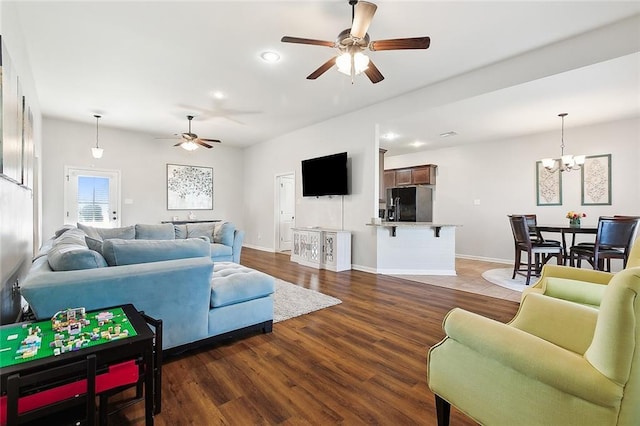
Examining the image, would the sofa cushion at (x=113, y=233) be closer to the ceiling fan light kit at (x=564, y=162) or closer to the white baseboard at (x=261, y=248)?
the white baseboard at (x=261, y=248)

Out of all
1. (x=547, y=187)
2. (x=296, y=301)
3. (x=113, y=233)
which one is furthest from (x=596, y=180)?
(x=113, y=233)

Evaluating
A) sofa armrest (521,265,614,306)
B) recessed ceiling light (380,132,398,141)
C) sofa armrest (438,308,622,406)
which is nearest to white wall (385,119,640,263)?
recessed ceiling light (380,132,398,141)

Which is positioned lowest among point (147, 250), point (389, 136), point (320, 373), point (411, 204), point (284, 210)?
point (320, 373)

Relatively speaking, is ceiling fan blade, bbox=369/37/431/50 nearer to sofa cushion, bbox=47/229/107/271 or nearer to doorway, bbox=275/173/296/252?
sofa cushion, bbox=47/229/107/271

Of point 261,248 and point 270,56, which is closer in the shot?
point 270,56

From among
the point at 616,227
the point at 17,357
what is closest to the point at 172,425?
the point at 17,357

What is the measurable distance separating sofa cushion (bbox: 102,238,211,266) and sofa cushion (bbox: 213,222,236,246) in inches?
108

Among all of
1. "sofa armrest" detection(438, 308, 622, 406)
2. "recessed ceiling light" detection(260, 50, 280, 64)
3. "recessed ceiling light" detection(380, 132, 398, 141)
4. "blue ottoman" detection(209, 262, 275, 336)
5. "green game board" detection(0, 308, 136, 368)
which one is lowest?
"blue ottoman" detection(209, 262, 275, 336)

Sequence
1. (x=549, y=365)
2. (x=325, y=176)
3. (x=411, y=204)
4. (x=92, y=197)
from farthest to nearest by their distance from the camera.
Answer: (x=411, y=204)
(x=92, y=197)
(x=325, y=176)
(x=549, y=365)

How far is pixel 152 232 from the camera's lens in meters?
4.61

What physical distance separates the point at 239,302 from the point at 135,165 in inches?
241

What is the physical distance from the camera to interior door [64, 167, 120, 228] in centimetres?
621

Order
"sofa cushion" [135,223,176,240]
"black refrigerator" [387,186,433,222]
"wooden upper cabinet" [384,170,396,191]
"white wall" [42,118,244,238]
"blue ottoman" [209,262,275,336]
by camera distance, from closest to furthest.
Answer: "blue ottoman" [209,262,275,336] < "sofa cushion" [135,223,176,240] < "white wall" [42,118,244,238] < "black refrigerator" [387,186,433,222] < "wooden upper cabinet" [384,170,396,191]

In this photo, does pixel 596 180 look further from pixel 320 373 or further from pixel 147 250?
pixel 147 250
